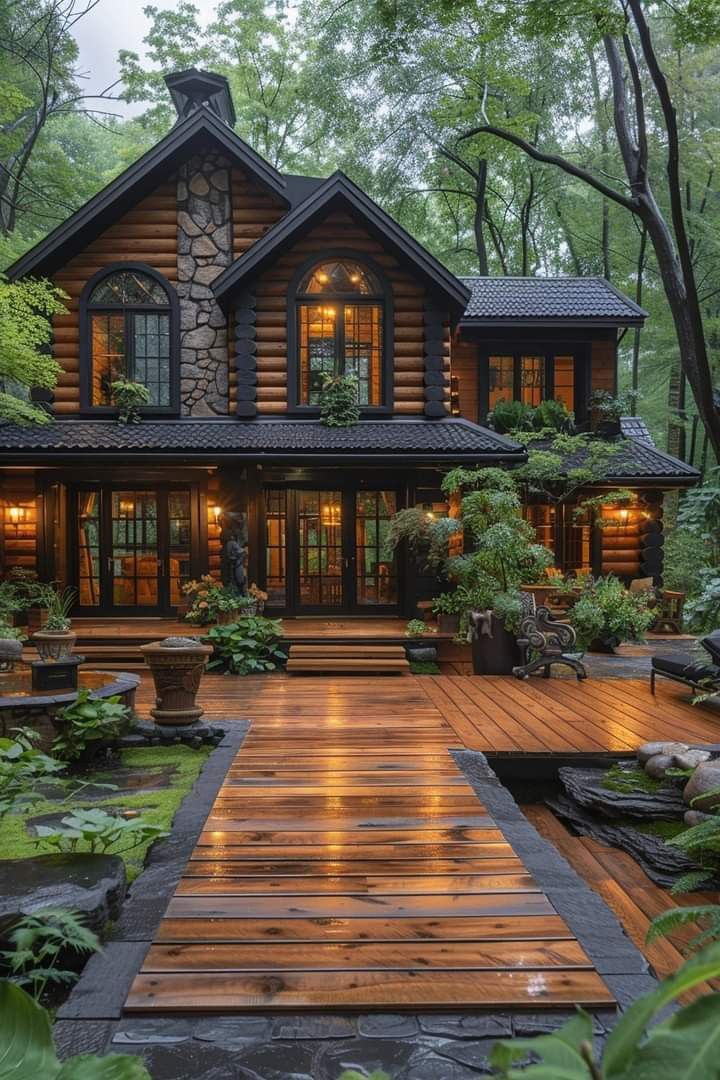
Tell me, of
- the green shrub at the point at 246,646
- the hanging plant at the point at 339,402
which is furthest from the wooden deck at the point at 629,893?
the hanging plant at the point at 339,402

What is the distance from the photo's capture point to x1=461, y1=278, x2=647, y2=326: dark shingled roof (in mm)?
14523

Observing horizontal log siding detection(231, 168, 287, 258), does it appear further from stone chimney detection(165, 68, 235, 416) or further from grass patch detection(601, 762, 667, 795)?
grass patch detection(601, 762, 667, 795)

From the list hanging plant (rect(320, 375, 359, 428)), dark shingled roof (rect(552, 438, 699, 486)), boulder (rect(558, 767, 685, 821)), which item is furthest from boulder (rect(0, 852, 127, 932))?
dark shingled roof (rect(552, 438, 699, 486))

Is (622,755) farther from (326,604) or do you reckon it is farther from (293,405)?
(293,405)

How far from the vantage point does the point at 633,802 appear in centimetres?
497

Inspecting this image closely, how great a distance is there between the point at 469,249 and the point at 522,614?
57.7ft

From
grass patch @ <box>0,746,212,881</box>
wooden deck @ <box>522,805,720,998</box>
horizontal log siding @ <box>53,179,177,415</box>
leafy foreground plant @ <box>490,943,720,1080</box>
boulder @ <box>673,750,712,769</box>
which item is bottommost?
wooden deck @ <box>522,805,720,998</box>

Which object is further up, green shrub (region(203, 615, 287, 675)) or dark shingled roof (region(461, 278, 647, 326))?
dark shingled roof (region(461, 278, 647, 326))

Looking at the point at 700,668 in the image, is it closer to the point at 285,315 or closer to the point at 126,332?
the point at 285,315

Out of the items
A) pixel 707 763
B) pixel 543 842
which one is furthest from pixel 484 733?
pixel 543 842

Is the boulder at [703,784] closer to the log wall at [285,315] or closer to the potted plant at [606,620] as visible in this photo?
the potted plant at [606,620]

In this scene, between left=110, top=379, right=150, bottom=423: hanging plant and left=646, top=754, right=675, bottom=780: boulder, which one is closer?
left=646, top=754, right=675, bottom=780: boulder

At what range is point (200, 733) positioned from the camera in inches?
238

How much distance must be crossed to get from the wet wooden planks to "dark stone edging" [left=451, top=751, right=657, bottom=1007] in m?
0.05
